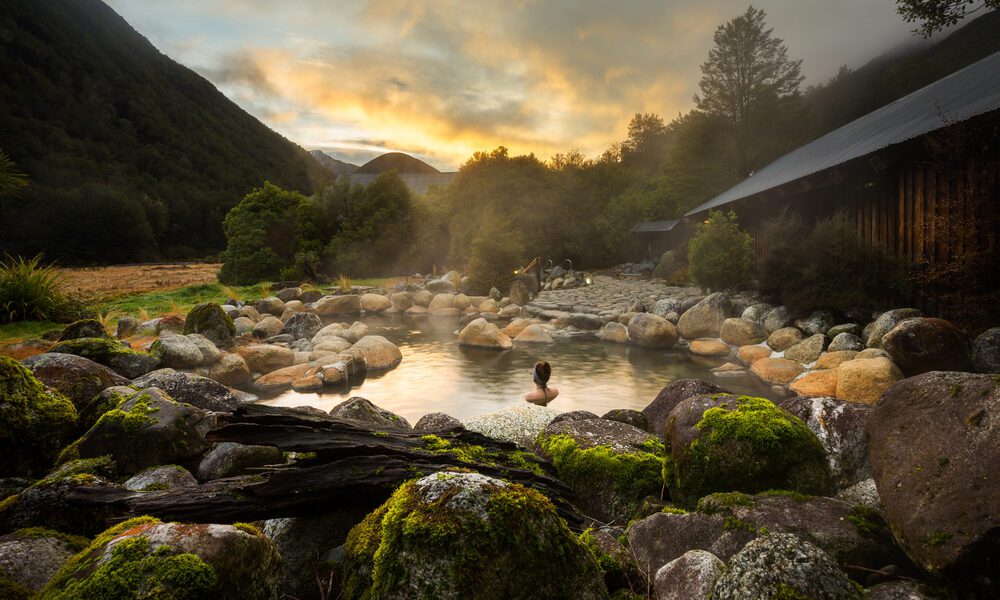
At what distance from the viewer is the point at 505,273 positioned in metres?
27.2

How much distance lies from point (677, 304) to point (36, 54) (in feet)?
335

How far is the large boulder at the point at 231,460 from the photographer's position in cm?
384

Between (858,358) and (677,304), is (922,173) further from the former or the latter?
(677,304)

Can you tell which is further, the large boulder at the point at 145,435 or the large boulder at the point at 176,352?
the large boulder at the point at 176,352

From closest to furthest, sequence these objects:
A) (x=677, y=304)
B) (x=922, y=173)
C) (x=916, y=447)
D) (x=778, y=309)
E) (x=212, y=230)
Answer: (x=916, y=447)
(x=922, y=173)
(x=778, y=309)
(x=677, y=304)
(x=212, y=230)

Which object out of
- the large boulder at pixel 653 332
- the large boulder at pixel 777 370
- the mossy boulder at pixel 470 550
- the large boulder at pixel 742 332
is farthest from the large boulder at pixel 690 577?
the large boulder at pixel 653 332

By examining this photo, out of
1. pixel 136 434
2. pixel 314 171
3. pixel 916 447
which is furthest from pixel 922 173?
pixel 314 171

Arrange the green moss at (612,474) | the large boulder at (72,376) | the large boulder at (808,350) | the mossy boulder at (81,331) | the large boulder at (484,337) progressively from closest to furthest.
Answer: the green moss at (612,474) < the large boulder at (72,376) < the mossy boulder at (81,331) < the large boulder at (808,350) < the large boulder at (484,337)

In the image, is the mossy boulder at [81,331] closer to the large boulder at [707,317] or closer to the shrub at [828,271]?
the large boulder at [707,317]

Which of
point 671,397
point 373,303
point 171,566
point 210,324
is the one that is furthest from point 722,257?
point 171,566

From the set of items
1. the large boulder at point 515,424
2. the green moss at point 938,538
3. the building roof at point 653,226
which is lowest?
the large boulder at point 515,424

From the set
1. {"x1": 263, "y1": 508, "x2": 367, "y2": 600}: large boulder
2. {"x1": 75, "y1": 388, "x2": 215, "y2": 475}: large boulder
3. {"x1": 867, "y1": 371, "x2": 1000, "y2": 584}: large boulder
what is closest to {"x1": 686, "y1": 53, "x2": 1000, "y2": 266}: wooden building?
{"x1": 867, "y1": 371, "x2": 1000, "y2": 584}: large boulder

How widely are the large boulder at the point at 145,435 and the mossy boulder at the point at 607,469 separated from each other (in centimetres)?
310

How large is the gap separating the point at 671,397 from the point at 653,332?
31.8 feet
